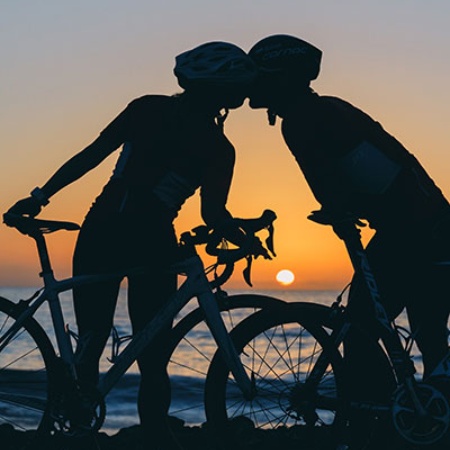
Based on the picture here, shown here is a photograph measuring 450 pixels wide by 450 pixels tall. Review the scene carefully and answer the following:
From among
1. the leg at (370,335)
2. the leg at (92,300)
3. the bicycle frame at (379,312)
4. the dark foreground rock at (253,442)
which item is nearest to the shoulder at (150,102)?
the leg at (92,300)

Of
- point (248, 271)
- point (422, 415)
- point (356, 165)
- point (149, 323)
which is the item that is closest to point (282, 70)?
point (356, 165)

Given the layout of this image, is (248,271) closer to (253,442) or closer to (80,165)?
(253,442)

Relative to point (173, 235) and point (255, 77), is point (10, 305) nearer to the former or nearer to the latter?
point (173, 235)

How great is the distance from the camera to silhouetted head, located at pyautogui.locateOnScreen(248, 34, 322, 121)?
194 inches

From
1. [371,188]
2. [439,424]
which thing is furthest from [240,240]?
[439,424]

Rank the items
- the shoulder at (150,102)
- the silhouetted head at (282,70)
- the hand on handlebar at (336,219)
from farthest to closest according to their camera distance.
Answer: the shoulder at (150,102) → the silhouetted head at (282,70) → the hand on handlebar at (336,219)

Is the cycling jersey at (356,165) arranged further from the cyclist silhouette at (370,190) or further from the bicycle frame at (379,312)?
the bicycle frame at (379,312)

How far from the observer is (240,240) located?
476 cm

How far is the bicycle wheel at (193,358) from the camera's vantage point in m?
4.68

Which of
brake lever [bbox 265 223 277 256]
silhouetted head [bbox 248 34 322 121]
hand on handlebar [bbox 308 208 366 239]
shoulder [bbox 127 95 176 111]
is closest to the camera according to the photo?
hand on handlebar [bbox 308 208 366 239]

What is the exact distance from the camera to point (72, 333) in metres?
4.99

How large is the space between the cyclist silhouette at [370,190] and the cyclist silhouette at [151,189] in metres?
0.24

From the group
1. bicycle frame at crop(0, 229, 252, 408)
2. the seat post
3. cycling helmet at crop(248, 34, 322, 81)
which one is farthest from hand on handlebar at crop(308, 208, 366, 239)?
the seat post

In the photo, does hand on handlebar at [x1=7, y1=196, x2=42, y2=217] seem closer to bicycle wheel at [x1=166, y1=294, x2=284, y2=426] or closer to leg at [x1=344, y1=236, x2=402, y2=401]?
bicycle wheel at [x1=166, y1=294, x2=284, y2=426]
